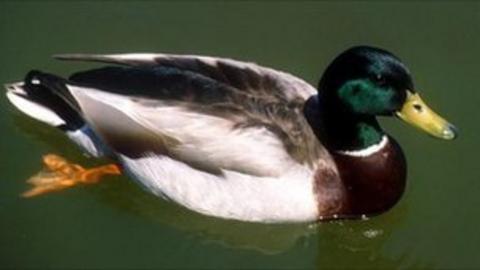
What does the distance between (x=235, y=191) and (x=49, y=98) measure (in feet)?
5.12

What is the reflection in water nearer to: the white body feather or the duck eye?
the white body feather

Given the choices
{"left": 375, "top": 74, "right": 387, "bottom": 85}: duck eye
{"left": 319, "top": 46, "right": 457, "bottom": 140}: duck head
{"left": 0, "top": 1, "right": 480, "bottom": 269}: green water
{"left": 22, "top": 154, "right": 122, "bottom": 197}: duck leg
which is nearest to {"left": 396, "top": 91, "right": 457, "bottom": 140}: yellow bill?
{"left": 319, "top": 46, "right": 457, "bottom": 140}: duck head

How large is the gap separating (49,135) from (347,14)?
8.59 ft

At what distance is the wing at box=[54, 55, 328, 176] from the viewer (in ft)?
20.2

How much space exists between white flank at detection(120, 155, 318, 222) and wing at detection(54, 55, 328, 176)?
0.06 meters

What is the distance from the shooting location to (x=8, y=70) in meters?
7.64

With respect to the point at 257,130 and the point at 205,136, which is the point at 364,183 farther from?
the point at 205,136

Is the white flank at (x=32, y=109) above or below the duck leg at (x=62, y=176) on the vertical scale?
above

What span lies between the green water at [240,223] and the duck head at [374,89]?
76 centimetres

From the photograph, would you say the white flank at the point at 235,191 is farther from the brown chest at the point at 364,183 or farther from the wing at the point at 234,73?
the wing at the point at 234,73

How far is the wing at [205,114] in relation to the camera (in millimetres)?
Answer: 6164

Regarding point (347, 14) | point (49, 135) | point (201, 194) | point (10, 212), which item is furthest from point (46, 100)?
point (347, 14)

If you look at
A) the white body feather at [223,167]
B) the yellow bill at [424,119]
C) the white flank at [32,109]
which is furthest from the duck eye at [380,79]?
the white flank at [32,109]

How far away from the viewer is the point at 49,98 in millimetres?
6902
